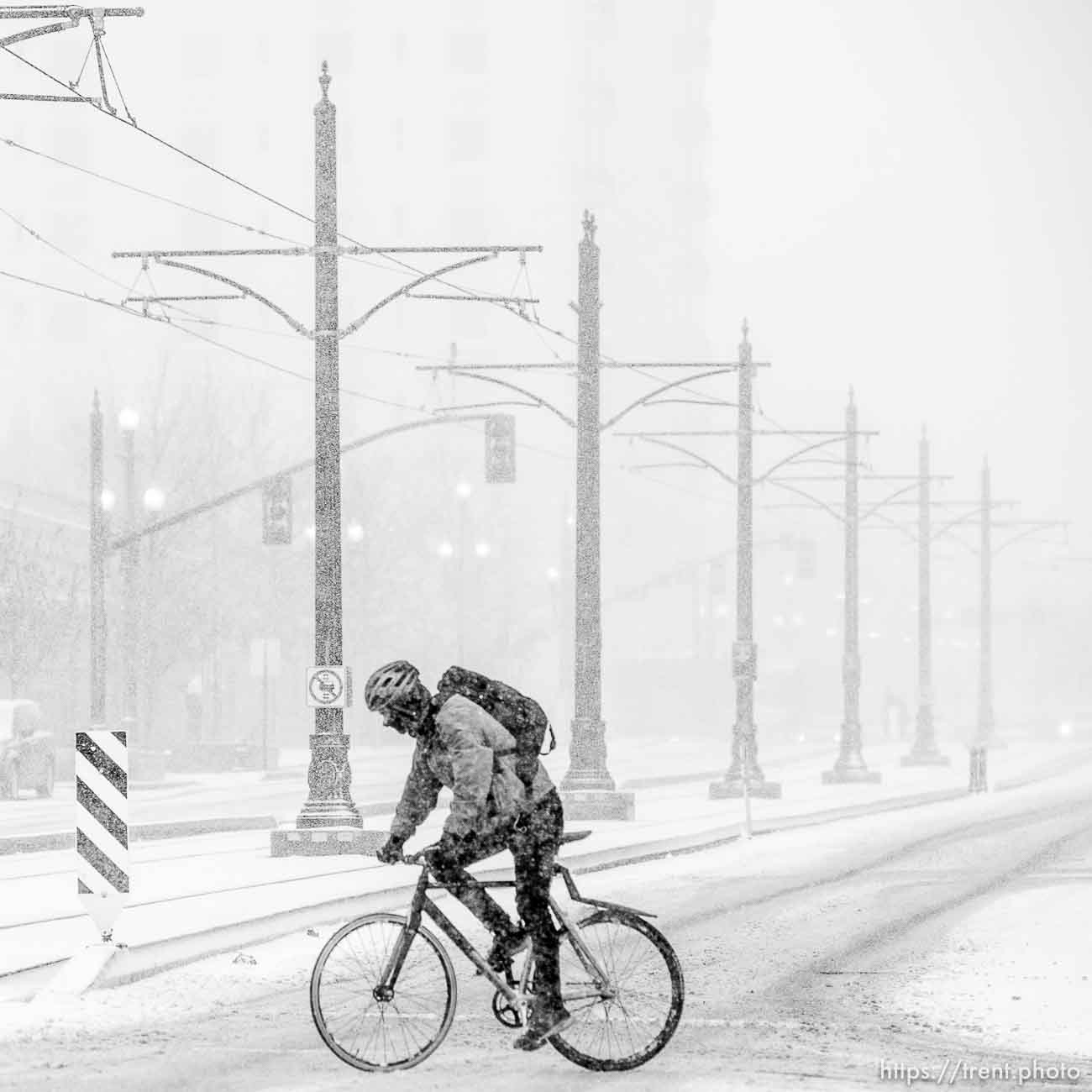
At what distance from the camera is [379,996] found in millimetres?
10062

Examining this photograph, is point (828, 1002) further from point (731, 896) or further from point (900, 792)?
point (900, 792)

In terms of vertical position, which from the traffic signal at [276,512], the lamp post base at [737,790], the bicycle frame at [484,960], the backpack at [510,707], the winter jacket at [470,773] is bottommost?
the lamp post base at [737,790]

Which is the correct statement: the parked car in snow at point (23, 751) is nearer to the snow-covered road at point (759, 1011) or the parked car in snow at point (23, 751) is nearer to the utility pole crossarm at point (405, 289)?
the utility pole crossarm at point (405, 289)

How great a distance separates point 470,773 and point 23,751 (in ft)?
115

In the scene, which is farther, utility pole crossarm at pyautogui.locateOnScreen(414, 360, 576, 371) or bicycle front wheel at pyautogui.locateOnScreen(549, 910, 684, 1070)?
utility pole crossarm at pyautogui.locateOnScreen(414, 360, 576, 371)

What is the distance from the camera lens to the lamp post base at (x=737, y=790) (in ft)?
139

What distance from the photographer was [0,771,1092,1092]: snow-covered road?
32.8ft

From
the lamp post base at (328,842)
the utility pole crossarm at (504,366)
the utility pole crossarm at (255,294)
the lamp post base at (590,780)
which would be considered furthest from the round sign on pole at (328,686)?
the lamp post base at (590,780)

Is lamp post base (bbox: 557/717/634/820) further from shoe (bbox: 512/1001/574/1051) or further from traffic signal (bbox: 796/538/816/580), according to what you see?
traffic signal (bbox: 796/538/816/580)

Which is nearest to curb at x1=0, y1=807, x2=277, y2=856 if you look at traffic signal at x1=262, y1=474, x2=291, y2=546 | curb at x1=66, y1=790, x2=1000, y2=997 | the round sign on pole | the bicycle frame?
the round sign on pole

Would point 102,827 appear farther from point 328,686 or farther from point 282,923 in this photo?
point 328,686

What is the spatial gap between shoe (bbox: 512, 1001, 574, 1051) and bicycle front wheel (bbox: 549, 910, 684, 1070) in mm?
112

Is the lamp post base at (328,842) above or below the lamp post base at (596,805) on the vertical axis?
above

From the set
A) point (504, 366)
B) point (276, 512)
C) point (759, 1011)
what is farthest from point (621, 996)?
point (276, 512)
